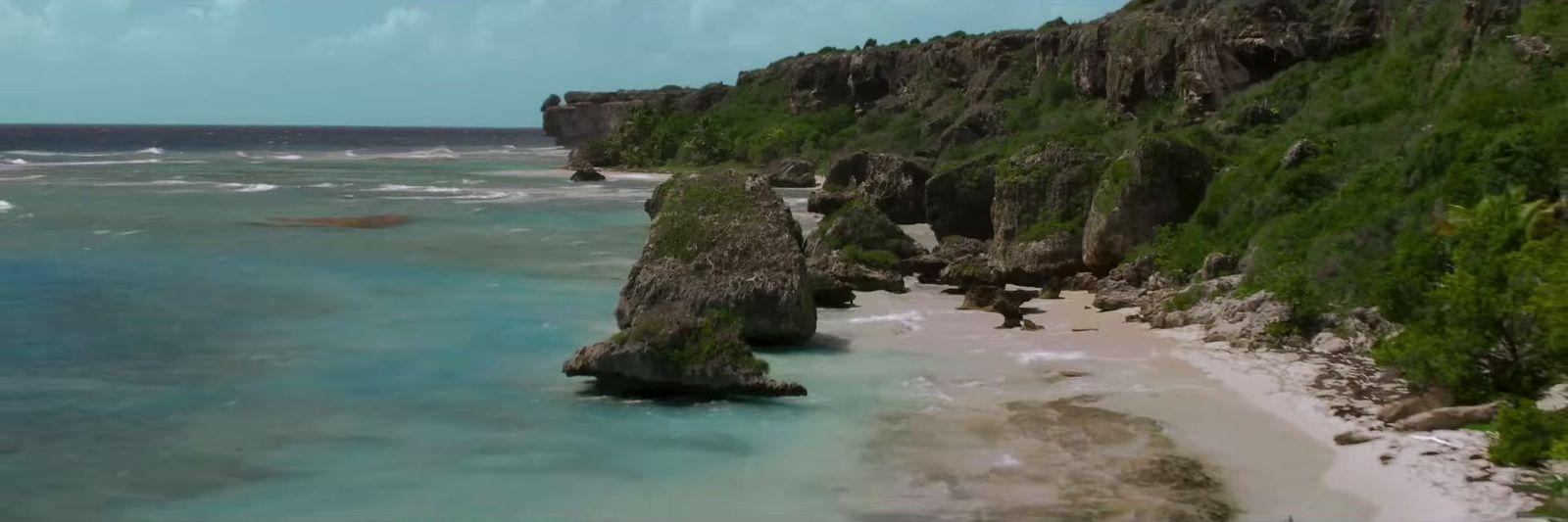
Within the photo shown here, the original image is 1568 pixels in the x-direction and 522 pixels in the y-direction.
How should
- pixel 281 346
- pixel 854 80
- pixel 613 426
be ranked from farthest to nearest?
1. pixel 854 80
2. pixel 281 346
3. pixel 613 426

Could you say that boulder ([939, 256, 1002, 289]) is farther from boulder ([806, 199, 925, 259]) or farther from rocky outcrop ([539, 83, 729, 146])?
rocky outcrop ([539, 83, 729, 146])

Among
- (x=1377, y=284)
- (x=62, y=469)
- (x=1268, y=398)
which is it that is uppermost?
(x=1377, y=284)

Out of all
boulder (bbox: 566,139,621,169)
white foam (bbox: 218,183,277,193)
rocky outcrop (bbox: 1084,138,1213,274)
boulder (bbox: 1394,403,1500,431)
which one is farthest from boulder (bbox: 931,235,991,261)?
boulder (bbox: 566,139,621,169)

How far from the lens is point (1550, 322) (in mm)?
11680

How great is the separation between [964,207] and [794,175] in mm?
32209

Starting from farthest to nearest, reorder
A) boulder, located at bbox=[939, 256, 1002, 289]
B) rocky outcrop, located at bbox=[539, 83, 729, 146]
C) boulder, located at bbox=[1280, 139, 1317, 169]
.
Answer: rocky outcrop, located at bbox=[539, 83, 729, 146], boulder, located at bbox=[939, 256, 1002, 289], boulder, located at bbox=[1280, 139, 1317, 169]

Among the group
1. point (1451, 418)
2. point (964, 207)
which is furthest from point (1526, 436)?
point (964, 207)

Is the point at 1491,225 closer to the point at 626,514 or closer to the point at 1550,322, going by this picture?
the point at 1550,322

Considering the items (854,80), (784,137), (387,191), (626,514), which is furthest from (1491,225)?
(854,80)

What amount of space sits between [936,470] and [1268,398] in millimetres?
4153

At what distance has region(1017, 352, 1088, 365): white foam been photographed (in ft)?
54.9

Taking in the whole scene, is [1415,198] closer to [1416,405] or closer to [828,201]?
[1416,405]

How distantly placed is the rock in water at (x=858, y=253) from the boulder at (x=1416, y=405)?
9910 mm

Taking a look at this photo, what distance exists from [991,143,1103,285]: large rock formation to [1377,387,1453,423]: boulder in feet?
36.1
